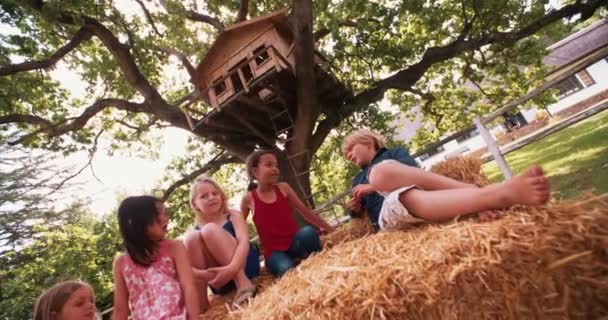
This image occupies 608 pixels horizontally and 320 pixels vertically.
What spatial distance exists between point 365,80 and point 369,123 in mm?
1508

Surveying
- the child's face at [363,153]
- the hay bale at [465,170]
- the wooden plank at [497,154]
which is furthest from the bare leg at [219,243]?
the wooden plank at [497,154]

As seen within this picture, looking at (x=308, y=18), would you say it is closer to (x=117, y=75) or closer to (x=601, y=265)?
(x=601, y=265)

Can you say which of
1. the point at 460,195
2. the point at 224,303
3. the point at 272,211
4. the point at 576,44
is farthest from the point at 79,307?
the point at 576,44

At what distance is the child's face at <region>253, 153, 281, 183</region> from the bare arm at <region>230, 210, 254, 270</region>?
59 cm

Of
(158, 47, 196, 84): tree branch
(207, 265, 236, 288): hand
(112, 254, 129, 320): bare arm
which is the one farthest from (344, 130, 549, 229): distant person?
(158, 47, 196, 84): tree branch

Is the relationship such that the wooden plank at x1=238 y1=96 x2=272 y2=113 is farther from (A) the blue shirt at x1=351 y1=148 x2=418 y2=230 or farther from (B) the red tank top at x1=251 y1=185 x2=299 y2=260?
(A) the blue shirt at x1=351 y1=148 x2=418 y2=230

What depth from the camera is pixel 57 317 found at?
2465 millimetres

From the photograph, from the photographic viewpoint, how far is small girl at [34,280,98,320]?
246cm

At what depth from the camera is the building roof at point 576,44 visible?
30.7 metres

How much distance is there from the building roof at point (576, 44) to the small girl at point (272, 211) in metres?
36.1

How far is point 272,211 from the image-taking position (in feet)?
12.4

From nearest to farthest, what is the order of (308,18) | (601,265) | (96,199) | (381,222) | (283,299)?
(601,265) → (283,299) → (381,222) → (308,18) → (96,199)

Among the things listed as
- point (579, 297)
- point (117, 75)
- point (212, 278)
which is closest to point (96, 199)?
point (117, 75)

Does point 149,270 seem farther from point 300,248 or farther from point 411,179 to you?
point 411,179
